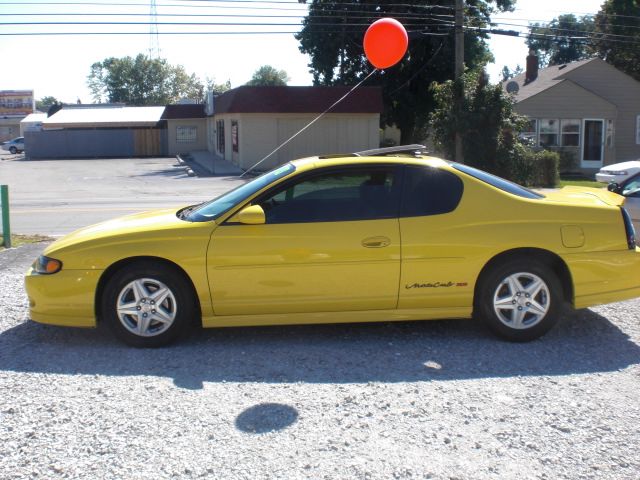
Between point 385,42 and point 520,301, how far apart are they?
17.0ft

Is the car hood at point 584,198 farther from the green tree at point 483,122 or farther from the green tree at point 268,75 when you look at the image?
the green tree at point 268,75

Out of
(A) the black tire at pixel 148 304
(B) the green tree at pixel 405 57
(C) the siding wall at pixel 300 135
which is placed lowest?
(A) the black tire at pixel 148 304

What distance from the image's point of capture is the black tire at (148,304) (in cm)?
538

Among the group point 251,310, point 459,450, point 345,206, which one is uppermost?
point 345,206

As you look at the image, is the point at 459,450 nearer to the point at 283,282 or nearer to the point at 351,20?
the point at 283,282

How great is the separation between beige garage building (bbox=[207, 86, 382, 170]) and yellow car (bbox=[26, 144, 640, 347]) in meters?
26.8

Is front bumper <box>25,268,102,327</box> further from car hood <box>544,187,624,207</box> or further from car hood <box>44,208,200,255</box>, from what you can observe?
car hood <box>544,187,624,207</box>

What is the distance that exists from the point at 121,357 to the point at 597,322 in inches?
158

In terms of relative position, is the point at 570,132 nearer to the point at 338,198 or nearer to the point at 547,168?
the point at 547,168

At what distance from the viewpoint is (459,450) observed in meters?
3.76

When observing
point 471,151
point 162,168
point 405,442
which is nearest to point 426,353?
point 405,442

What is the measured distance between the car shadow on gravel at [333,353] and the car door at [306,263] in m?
0.35

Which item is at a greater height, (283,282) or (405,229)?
(405,229)

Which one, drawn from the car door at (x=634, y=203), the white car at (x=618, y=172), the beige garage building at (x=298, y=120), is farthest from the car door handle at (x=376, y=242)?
the beige garage building at (x=298, y=120)
